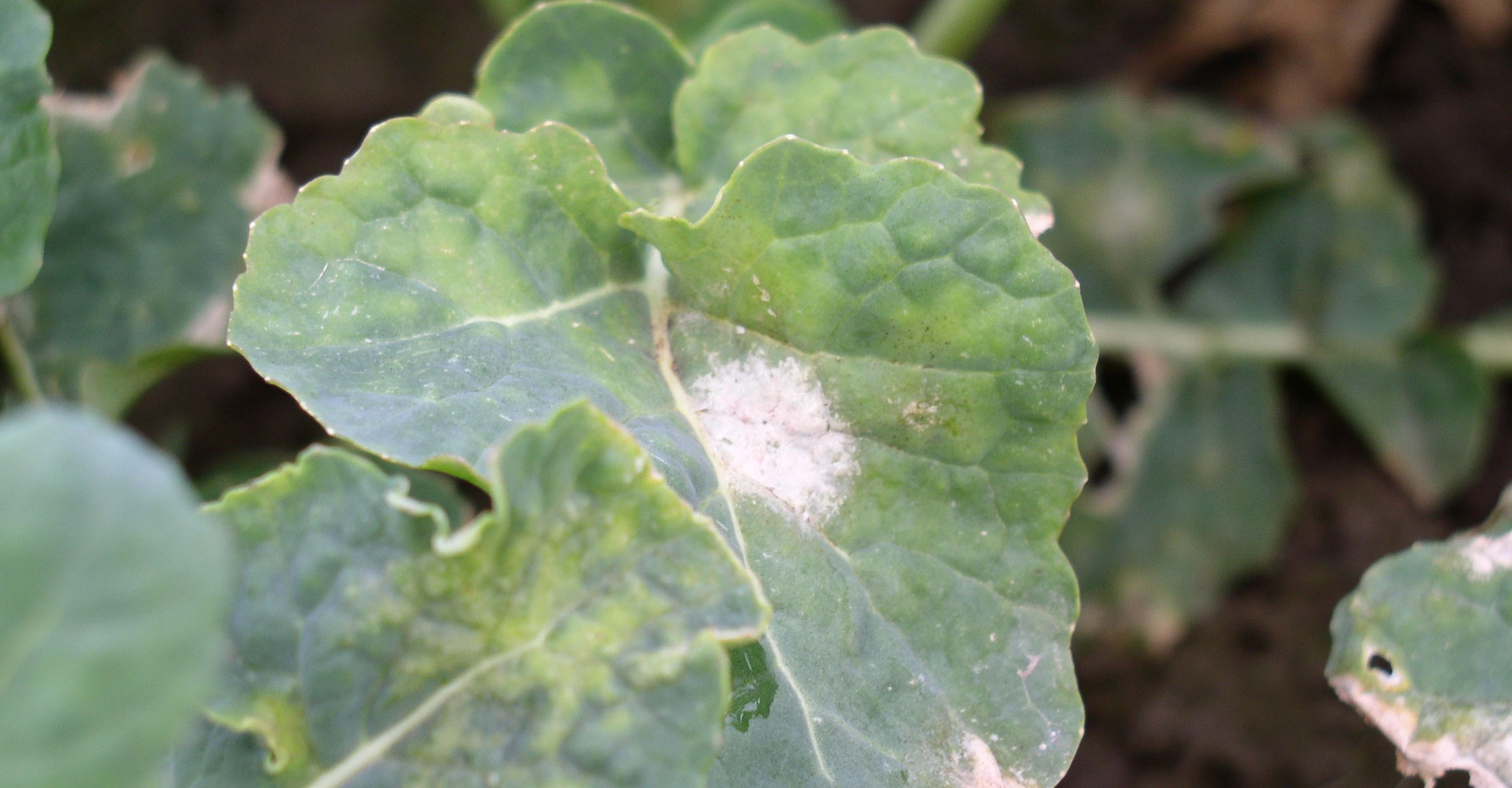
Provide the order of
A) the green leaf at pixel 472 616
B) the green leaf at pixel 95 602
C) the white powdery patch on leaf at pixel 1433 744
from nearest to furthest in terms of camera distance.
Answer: the green leaf at pixel 95 602
the green leaf at pixel 472 616
the white powdery patch on leaf at pixel 1433 744

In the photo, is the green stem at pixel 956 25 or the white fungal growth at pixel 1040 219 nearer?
the white fungal growth at pixel 1040 219

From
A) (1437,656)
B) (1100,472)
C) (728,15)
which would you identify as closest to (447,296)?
(728,15)

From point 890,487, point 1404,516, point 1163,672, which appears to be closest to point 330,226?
point 890,487

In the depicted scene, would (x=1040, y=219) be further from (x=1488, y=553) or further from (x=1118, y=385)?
(x=1118, y=385)

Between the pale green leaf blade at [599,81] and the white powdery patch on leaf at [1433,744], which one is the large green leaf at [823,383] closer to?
the pale green leaf blade at [599,81]

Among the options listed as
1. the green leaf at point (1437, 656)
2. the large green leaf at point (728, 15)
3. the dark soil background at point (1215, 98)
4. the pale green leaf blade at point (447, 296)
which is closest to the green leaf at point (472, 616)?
the pale green leaf blade at point (447, 296)

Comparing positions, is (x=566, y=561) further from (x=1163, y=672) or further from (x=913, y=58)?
(x=1163, y=672)

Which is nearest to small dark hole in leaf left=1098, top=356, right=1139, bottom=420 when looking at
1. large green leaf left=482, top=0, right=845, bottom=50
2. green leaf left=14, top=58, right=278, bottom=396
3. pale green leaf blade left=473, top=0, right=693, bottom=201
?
large green leaf left=482, top=0, right=845, bottom=50
